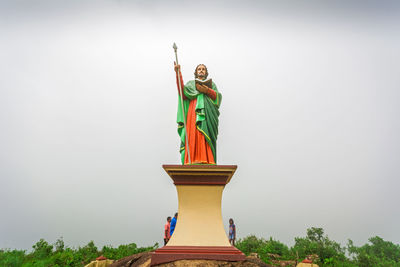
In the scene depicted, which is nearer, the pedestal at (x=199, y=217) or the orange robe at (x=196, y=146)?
the pedestal at (x=199, y=217)

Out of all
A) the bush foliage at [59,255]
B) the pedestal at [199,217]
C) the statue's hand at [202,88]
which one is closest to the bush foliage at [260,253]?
the bush foliage at [59,255]

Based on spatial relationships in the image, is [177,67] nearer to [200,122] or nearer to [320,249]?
[200,122]

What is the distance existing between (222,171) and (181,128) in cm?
218

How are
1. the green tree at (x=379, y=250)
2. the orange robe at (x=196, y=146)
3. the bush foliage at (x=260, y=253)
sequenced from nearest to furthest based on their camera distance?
the orange robe at (x=196, y=146)
the bush foliage at (x=260, y=253)
the green tree at (x=379, y=250)

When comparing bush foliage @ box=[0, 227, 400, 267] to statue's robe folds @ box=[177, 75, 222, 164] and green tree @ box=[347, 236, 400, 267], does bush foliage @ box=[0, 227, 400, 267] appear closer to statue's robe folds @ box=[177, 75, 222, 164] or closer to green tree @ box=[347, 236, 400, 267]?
green tree @ box=[347, 236, 400, 267]

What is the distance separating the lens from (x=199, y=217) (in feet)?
21.8

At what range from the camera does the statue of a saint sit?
24.3 feet

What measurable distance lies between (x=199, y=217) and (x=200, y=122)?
8.35ft

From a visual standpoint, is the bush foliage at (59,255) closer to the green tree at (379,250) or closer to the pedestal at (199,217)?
the pedestal at (199,217)

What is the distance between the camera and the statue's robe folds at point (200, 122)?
7.40 meters

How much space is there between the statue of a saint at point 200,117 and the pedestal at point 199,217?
667mm

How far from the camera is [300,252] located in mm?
11484

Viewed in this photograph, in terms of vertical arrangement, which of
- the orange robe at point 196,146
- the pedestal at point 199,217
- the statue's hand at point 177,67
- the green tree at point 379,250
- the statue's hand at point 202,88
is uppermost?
the statue's hand at point 177,67

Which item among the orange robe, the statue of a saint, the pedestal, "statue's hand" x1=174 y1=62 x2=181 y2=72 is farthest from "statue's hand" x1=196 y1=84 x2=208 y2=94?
the pedestal
